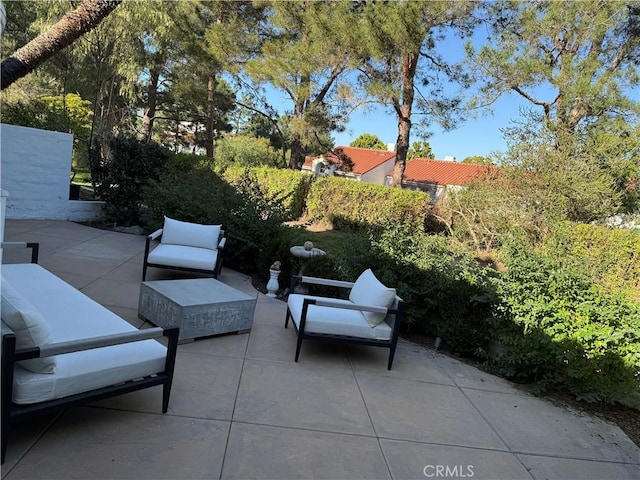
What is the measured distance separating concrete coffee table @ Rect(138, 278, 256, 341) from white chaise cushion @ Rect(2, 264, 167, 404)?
763mm

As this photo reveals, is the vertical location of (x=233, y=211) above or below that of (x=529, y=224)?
below

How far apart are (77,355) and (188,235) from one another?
12.1ft

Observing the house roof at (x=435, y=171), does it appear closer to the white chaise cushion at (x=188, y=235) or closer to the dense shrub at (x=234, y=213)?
the dense shrub at (x=234, y=213)

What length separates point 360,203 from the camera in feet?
46.8

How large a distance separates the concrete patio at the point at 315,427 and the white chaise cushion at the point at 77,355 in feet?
1.02

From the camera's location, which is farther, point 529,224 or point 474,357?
point 529,224

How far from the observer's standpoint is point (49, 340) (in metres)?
2.10

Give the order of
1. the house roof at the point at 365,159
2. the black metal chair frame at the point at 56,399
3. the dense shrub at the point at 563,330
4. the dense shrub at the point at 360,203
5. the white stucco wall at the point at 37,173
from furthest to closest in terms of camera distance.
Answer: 1. the house roof at the point at 365,159
2. the dense shrub at the point at 360,203
3. the white stucco wall at the point at 37,173
4. the dense shrub at the point at 563,330
5. the black metal chair frame at the point at 56,399

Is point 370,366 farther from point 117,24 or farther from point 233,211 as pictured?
point 117,24

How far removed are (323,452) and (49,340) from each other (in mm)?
1616

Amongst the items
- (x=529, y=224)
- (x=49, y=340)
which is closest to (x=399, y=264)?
(x=49, y=340)

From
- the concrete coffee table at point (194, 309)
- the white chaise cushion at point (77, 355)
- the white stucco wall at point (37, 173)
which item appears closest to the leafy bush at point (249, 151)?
the white stucco wall at point (37, 173)

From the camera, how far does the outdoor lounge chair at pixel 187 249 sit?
5.23 m

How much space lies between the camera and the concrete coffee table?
363cm
